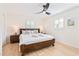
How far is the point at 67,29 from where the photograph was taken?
1.77 meters

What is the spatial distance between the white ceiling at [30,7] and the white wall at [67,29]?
0.12 m

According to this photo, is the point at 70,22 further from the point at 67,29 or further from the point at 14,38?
the point at 14,38

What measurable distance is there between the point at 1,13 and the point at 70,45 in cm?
169

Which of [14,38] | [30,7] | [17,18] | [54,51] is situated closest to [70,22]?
[54,51]

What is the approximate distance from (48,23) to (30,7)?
579 mm

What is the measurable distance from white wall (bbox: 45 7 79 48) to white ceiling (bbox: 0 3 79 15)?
0.12m

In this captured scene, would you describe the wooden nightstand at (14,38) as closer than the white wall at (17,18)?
No

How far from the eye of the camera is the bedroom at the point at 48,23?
5.34 ft

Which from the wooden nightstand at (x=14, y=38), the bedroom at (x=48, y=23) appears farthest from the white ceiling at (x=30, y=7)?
the wooden nightstand at (x=14, y=38)

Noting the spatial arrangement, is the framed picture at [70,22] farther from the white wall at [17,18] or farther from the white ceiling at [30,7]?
the white wall at [17,18]

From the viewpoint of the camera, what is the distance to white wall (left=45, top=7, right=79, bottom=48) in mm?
1673

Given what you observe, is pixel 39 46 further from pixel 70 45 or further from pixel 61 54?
pixel 70 45

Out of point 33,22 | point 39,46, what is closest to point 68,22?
point 33,22

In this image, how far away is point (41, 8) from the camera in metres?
1.70
